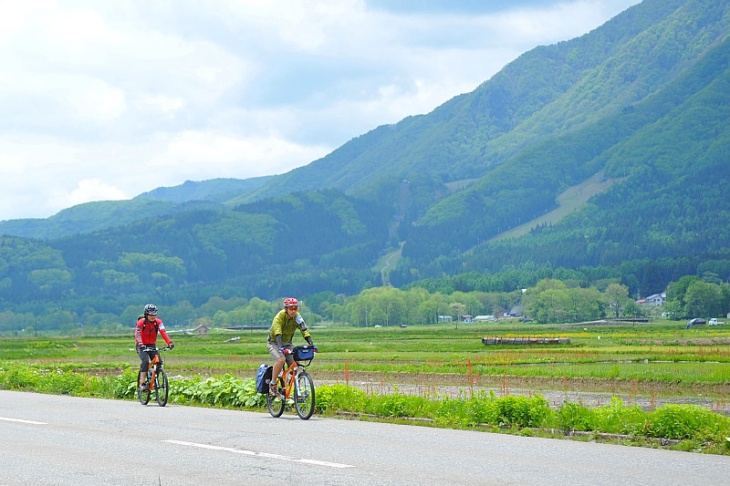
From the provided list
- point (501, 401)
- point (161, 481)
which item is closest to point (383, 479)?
point (161, 481)

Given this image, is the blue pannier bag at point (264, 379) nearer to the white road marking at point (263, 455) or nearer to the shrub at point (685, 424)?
the white road marking at point (263, 455)

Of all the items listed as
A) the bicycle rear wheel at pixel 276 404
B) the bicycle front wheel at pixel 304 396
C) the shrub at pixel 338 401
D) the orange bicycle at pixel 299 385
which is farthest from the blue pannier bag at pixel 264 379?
the shrub at pixel 338 401

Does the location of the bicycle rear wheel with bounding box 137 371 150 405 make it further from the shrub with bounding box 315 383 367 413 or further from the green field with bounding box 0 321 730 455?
the shrub with bounding box 315 383 367 413

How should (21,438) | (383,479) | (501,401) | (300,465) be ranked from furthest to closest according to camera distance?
(501,401), (21,438), (300,465), (383,479)

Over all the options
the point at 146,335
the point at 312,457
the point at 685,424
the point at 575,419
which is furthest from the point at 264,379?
the point at 685,424

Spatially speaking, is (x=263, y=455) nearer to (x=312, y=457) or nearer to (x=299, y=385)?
(x=312, y=457)

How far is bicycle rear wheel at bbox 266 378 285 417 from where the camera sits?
21.8 metres

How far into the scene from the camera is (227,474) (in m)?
13.5

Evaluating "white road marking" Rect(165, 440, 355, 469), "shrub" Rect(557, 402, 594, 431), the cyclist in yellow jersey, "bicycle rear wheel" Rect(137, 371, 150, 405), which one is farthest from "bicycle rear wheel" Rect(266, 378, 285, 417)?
"shrub" Rect(557, 402, 594, 431)

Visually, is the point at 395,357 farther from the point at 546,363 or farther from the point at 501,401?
the point at 501,401

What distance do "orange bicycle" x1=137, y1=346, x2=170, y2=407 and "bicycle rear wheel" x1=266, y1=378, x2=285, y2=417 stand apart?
15.5ft

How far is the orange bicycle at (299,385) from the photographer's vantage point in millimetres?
21016

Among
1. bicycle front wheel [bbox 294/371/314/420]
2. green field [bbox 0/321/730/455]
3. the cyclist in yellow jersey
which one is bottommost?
green field [bbox 0/321/730/455]

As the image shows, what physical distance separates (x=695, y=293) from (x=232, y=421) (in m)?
188
